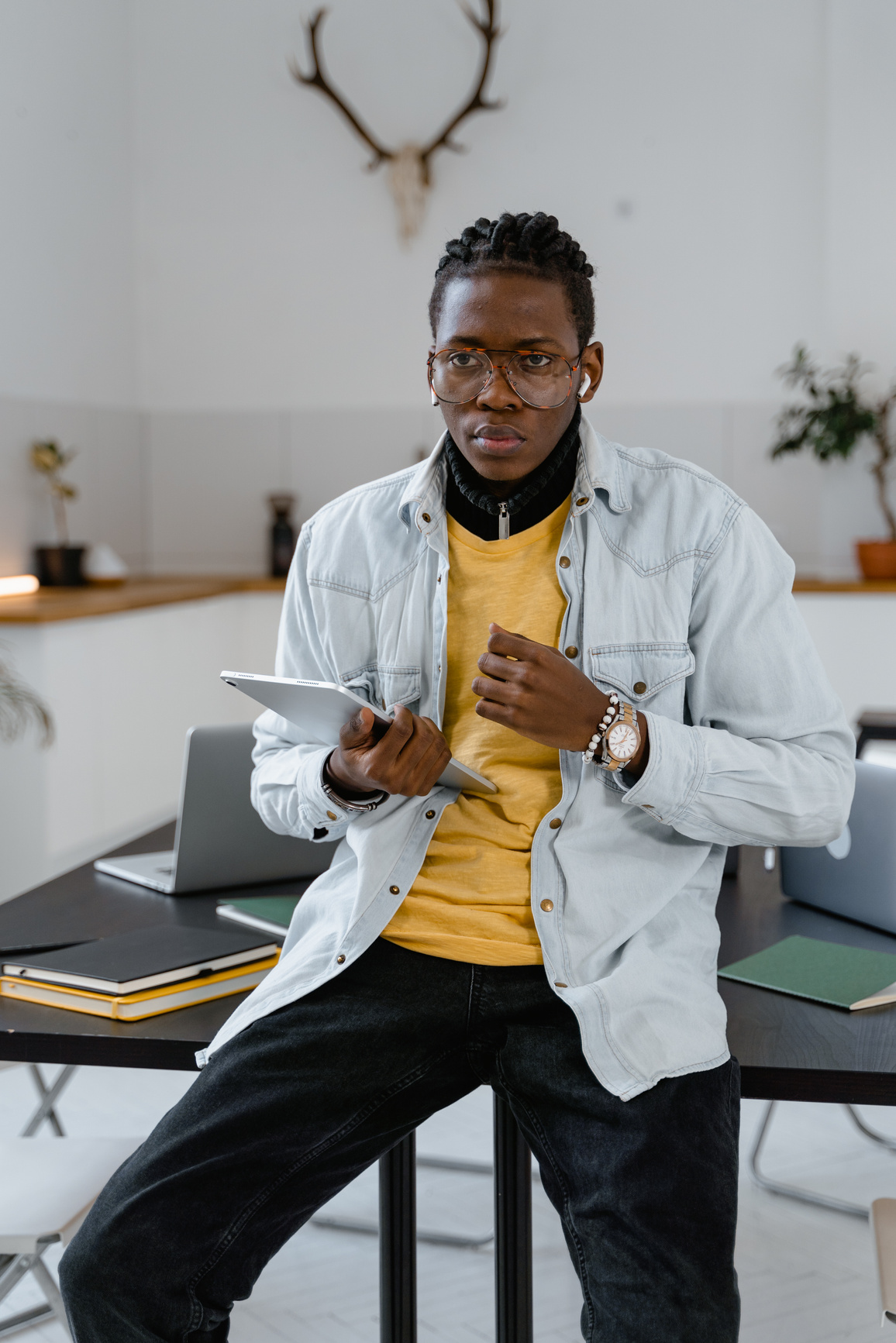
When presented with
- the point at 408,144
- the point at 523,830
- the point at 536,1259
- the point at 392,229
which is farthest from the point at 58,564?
the point at 523,830

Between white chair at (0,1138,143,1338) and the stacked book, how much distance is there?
23cm

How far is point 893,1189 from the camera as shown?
2.18 meters

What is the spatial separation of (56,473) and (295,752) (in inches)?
139

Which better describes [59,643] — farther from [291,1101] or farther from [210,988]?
[291,1101]

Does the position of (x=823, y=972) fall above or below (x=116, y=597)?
below

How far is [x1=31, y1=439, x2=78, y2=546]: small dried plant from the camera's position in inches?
175

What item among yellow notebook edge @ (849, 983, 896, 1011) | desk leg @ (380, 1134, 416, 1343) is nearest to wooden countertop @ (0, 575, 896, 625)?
desk leg @ (380, 1134, 416, 1343)

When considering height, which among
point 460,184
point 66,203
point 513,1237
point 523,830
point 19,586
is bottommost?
point 513,1237

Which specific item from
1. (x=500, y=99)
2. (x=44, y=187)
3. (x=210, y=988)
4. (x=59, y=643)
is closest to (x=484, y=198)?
(x=500, y=99)

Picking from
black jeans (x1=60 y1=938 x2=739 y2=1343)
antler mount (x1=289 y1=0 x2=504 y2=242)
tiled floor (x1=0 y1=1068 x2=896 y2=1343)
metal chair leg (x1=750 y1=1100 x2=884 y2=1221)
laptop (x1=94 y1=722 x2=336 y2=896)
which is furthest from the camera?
antler mount (x1=289 y1=0 x2=504 y2=242)

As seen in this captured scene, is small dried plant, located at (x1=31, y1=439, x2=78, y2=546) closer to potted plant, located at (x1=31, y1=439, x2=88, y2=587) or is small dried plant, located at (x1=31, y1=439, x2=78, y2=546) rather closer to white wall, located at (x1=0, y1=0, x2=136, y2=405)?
→ potted plant, located at (x1=31, y1=439, x2=88, y2=587)

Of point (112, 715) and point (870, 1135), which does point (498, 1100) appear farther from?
point (112, 715)

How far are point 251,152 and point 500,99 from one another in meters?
1.05

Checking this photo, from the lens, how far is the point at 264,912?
1.57 m
